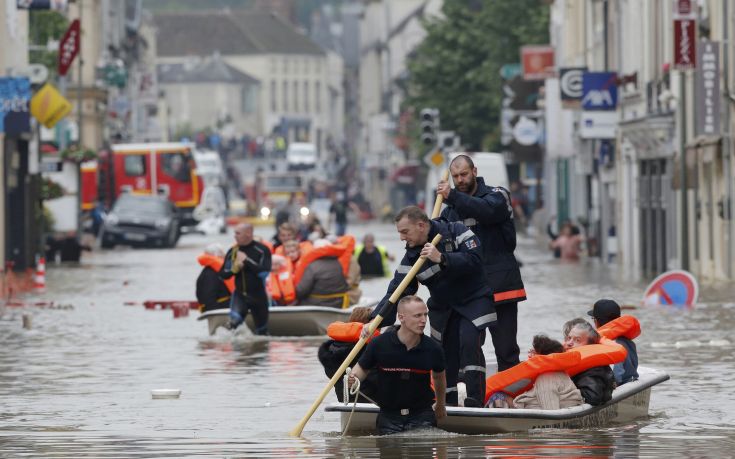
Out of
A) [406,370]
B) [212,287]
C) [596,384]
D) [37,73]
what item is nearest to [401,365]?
[406,370]

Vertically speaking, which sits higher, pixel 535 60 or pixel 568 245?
pixel 535 60

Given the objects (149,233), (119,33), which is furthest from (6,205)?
(119,33)

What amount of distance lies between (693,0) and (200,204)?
48.5 m

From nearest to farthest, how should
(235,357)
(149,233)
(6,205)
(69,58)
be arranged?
1. (235,357)
2. (6,205)
3. (69,58)
4. (149,233)

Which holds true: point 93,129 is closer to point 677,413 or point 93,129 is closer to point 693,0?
point 693,0

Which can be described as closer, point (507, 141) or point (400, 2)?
point (507, 141)

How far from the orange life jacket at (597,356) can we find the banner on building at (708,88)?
23.5 metres

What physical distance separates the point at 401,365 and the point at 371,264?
2730cm

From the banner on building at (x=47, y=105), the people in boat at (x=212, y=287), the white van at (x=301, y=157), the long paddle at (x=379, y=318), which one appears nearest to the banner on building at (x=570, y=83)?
the banner on building at (x=47, y=105)

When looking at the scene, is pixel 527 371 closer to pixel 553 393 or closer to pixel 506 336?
pixel 553 393

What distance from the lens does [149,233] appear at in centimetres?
6569

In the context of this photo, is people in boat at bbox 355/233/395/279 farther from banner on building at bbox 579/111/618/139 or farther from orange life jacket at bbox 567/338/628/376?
orange life jacket at bbox 567/338/628/376

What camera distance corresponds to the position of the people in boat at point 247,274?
23875 mm

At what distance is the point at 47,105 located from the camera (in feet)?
157
